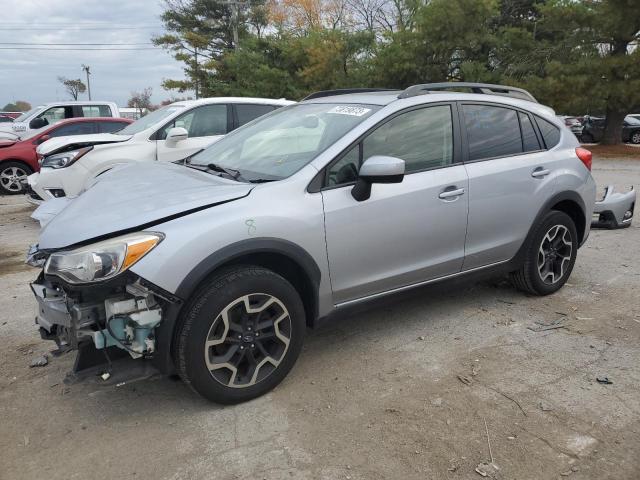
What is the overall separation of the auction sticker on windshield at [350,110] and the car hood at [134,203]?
0.97 m

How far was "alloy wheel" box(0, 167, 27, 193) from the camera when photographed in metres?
10.5

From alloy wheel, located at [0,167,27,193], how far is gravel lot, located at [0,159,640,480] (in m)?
7.37

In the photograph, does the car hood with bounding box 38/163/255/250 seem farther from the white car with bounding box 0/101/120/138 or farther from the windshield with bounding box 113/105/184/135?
the white car with bounding box 0/101/120/138

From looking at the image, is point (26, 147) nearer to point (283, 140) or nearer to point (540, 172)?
point (283, 140)

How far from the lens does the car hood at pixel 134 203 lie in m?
2.71

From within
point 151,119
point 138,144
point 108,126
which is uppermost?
point 108,126

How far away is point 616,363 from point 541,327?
63 cm

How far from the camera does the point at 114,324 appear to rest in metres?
2.65

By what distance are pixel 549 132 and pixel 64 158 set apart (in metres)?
6.26

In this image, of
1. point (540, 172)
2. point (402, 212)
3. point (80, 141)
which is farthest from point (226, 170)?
point (80, 141)

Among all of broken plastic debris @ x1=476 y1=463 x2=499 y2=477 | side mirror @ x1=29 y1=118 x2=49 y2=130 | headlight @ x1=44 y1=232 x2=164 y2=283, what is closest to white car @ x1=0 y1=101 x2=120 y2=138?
side mirror @ x1=29 y1=118 x2=49 y2=130

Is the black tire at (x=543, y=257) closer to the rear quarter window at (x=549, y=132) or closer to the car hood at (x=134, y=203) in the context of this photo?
the rear quarter window at (x=549, y=132)

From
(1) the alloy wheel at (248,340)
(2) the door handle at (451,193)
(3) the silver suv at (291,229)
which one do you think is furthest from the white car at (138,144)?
(1) the alloy wheel at (248,340)

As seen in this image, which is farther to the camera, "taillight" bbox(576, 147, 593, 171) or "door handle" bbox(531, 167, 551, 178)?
"taillight" bbox(576, 147, 593, 171)
